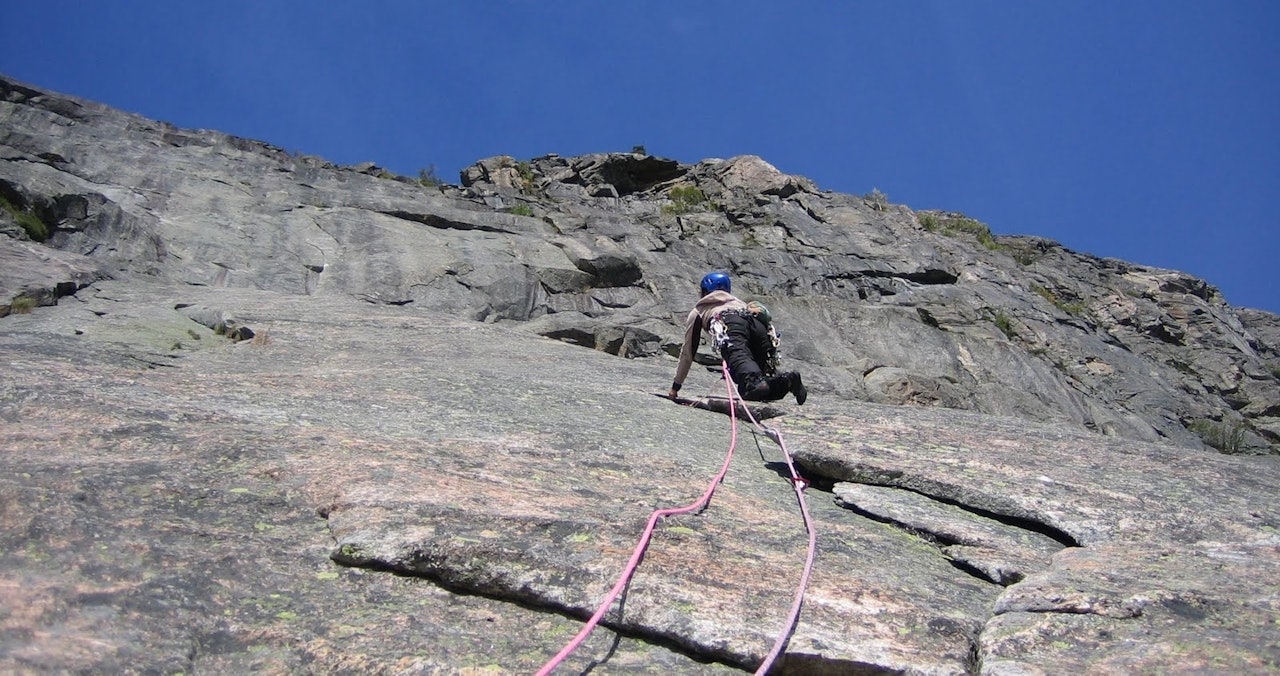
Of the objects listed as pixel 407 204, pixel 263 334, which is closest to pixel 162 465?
pixel 263 334

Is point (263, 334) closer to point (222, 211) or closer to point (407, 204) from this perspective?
point (222, 211)

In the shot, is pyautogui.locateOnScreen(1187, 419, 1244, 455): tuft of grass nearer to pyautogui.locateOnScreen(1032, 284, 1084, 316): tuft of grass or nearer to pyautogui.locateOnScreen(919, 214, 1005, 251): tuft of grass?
pyautogui.locateOnScreen(1032, 284, 1084, 316): tuft of grass

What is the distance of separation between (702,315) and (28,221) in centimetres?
1434

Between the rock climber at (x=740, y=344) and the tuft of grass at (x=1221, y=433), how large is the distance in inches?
720

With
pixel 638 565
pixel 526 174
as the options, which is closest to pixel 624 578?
pixel 638 565

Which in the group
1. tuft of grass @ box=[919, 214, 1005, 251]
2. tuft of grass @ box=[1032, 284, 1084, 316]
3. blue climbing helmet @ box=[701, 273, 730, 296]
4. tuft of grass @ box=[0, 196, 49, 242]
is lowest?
tuft of grass @ box=[0, 196, 49, 242]

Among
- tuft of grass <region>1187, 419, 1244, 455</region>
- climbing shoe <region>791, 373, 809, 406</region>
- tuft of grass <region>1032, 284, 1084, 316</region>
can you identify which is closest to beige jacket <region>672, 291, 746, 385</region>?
climbing shoe <region>791, 373, 809, 406</region>

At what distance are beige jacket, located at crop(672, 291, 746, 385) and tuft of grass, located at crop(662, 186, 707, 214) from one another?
24.2 m

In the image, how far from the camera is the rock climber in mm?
10375

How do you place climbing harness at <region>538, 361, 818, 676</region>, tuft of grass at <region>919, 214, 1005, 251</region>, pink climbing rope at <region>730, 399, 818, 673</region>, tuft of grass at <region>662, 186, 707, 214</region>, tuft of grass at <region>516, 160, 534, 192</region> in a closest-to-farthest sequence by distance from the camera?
climbing harness at <region>538, 361, 818, 676</region> < pink climbing rope at <region>730, 399, 818, 673</region> < tuft of grass at <region>662, 186, 707, 214</region> < tuft of grass at <region>516, 160, 534, 192</region> < tuft of grass at <region>919, 214, 1005, 251</region>

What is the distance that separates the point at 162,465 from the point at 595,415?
4.15 meters

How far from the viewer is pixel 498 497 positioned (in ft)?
19.5

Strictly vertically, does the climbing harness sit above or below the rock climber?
below

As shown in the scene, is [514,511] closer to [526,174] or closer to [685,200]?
[685,200]
